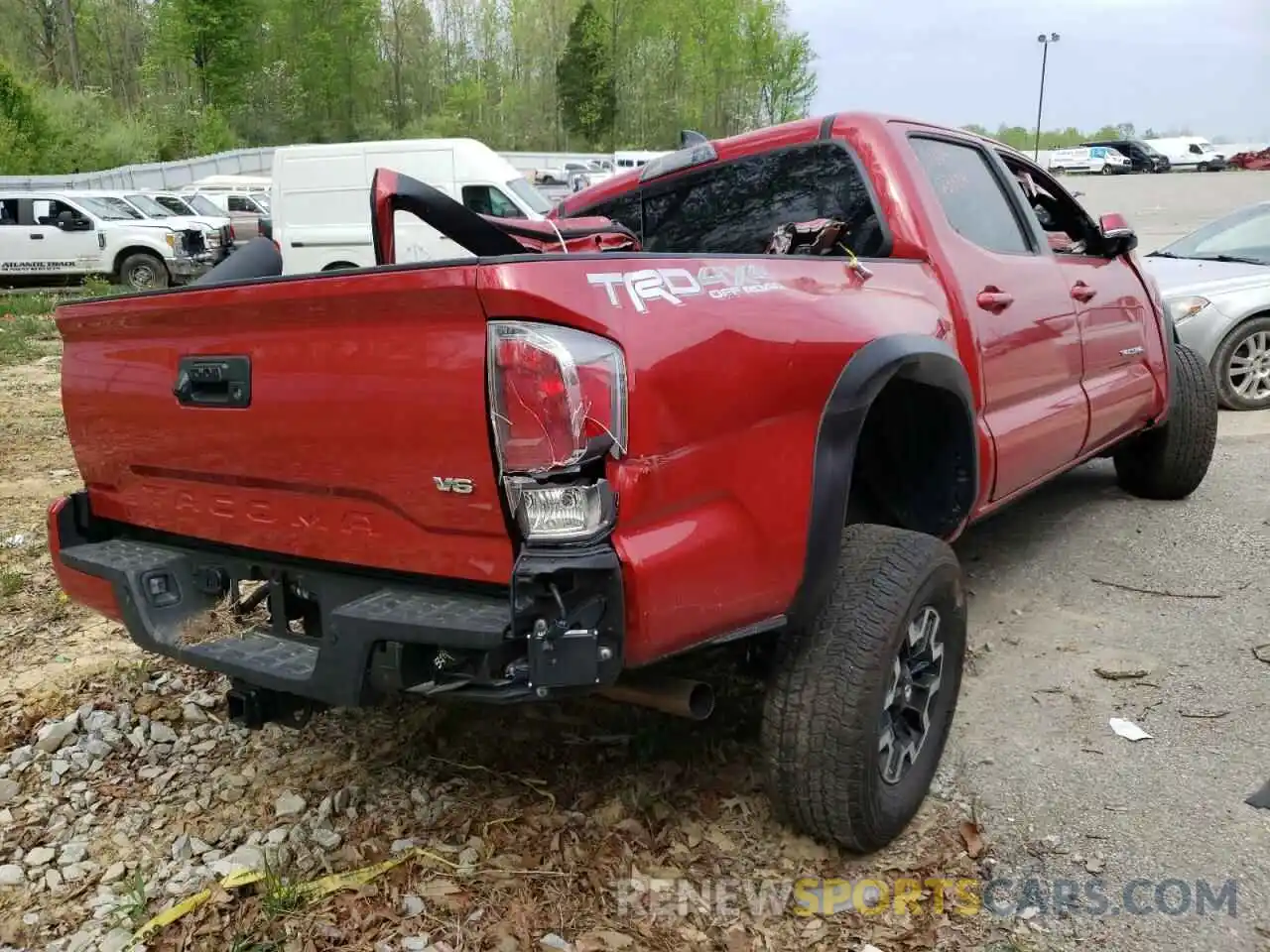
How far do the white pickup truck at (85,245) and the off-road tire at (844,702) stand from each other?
55.1 ft

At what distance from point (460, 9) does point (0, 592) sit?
67.2 m

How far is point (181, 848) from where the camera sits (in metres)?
2.62

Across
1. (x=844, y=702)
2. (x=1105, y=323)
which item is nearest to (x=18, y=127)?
(x=1105, y=323)

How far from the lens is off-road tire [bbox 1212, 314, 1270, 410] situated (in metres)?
7.09

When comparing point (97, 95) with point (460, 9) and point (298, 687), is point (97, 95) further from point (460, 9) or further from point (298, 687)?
point (298, 687)

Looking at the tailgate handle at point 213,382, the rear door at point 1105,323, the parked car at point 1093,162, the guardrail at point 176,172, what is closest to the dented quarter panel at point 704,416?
the tailgate handle at point 213,382

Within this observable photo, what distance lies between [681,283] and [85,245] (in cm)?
1795

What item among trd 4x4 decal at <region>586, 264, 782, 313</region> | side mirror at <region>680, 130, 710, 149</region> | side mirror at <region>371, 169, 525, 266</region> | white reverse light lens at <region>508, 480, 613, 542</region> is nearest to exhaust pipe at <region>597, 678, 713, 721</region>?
white reverse light lens at <region>508, 480, 613, 542</region>

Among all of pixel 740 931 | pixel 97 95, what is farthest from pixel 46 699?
pixel 97 95

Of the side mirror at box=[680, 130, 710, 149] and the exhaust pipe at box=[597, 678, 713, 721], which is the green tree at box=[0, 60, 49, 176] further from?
the exhaust pipe at box=[597, 678, 713, 721]

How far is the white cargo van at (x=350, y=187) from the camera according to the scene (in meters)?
14.0

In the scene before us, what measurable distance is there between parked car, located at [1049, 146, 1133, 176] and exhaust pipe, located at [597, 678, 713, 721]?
54192 mm

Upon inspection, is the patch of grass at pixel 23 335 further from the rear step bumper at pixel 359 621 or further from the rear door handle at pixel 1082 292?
the rear door handle at pixel 1082 292

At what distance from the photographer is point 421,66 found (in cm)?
5847
